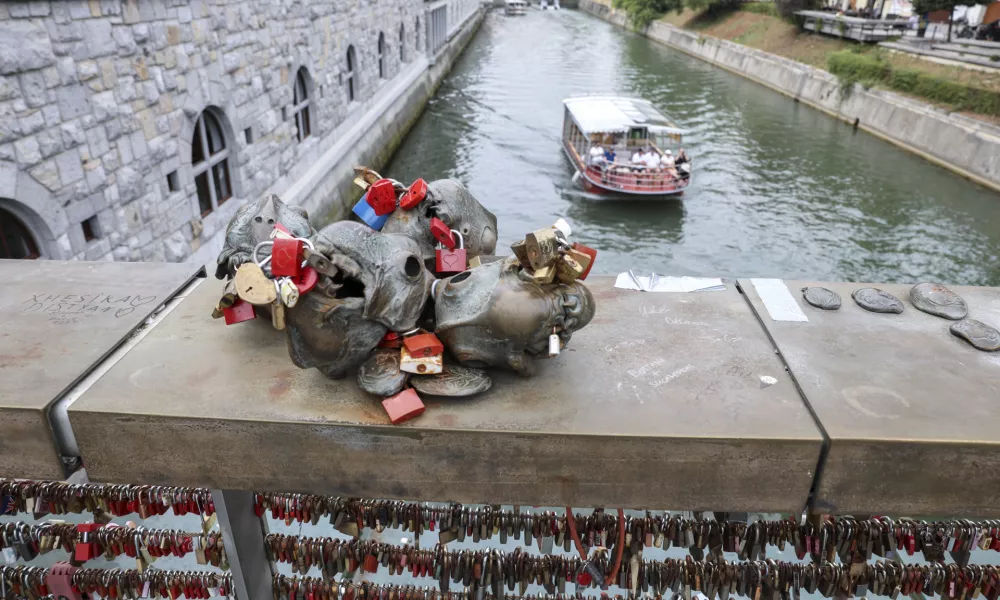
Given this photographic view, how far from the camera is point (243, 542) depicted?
9.04 feet

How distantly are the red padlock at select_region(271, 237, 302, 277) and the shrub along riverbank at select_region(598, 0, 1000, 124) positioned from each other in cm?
2101

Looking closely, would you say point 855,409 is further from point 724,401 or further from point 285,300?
point 285,300

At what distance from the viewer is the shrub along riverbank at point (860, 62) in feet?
60.6

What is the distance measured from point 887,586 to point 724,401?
4.12 feet

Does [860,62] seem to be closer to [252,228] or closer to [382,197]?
[382,197]

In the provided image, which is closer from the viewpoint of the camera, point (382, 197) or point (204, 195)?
point (382, 197)

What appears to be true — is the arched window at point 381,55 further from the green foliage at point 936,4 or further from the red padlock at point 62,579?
the green foliage at point 936,4

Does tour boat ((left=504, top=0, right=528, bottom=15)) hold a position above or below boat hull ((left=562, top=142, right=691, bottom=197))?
above

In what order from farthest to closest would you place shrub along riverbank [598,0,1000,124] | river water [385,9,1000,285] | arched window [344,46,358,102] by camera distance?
shrub along riverbank [598,0,1000,124], arched window [344,46,358,102], river water [385,9,1000,285]

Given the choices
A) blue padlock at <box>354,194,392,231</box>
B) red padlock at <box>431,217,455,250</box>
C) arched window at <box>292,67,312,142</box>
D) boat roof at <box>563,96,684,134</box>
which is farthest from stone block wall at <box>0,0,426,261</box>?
boat roof at <box>563,96,684,134</box>

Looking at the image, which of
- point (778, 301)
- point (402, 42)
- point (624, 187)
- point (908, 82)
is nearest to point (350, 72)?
point (624, 187)

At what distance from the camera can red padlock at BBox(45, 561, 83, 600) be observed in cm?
296

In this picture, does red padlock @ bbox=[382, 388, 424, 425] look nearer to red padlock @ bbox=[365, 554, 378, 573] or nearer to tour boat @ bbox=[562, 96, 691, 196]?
red padlock @ bbox=[365, 554, 378, 573]

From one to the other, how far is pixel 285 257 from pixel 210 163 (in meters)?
7.49
